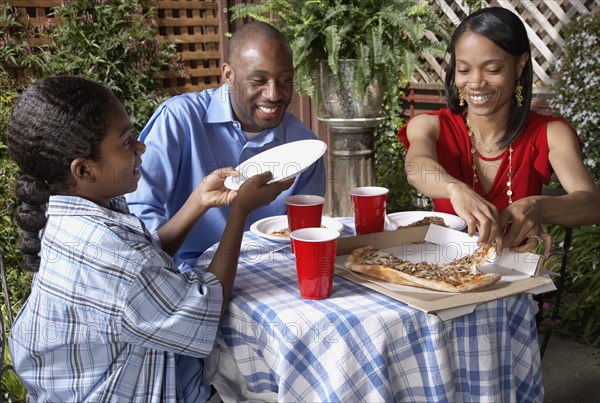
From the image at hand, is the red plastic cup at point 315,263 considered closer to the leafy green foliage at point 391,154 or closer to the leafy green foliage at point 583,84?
the leafy green foliage at point 583,84

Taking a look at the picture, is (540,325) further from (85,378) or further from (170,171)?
(85,378)

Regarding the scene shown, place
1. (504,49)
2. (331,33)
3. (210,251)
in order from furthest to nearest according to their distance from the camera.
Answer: (331,33), (504,49), (210,251)

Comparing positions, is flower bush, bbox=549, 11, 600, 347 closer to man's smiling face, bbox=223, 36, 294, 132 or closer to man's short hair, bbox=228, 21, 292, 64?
man's smiling face, bbox=223, 36, 294, 132

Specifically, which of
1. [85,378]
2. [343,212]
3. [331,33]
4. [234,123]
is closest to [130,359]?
[85,378]

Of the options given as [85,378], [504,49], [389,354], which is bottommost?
[85,378]

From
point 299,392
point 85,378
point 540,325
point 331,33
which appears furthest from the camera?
point 331,33

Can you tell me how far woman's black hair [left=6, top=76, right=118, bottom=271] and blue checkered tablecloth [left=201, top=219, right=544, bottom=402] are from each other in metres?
0.50

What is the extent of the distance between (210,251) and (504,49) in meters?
1.19

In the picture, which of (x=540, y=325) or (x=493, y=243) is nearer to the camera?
(x=493, y=243)

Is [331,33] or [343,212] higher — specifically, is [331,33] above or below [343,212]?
above

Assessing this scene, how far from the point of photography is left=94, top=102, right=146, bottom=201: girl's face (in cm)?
148

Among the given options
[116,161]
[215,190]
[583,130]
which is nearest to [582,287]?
[583,130]

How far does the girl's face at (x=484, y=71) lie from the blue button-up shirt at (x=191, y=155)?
75 centimetres

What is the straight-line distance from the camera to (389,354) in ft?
4.20
